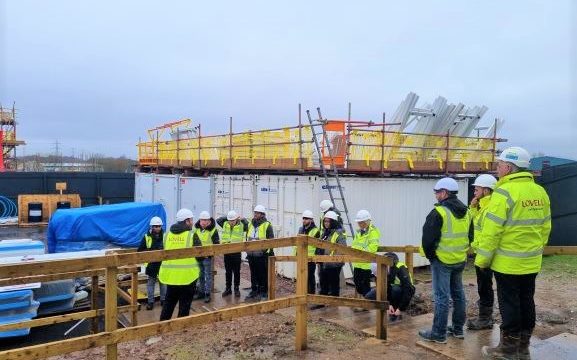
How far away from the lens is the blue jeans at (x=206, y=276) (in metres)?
9.38

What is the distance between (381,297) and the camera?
5465mm

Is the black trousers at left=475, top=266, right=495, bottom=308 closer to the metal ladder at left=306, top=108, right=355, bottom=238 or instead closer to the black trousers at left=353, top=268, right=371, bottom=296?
the black trousers at left=353, top=268, right=371, bottom=296

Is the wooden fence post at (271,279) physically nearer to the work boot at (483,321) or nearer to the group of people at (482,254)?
the group of people at (482,254)

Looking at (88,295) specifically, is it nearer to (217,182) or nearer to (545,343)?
(217,182)

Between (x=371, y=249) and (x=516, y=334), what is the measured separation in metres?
2.58

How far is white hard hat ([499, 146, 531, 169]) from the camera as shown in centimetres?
424

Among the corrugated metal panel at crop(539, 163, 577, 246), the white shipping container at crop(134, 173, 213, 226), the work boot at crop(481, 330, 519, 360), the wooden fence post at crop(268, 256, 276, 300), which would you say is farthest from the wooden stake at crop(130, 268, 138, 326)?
the corrugated metal panel at crop(539, 163, 577, 246)

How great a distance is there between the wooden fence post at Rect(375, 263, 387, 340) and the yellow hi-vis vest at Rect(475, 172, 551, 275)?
152 centimetres

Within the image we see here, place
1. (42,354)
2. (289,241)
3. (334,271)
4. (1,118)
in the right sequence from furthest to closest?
(1,118) < (334,271) < (289,241) < (42,354)

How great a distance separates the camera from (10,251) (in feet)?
29.6

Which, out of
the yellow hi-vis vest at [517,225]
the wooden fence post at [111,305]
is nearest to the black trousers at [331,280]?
the yellow hi-vis vest at [517,225]

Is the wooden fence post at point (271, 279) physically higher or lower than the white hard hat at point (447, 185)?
lower

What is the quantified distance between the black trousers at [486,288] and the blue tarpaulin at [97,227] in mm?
9020

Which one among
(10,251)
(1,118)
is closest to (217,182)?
(10,251)
